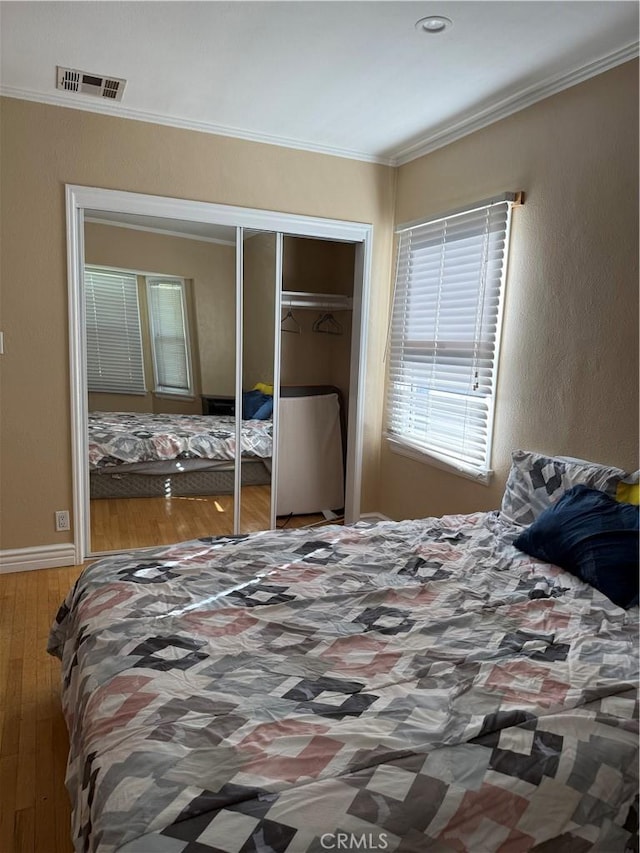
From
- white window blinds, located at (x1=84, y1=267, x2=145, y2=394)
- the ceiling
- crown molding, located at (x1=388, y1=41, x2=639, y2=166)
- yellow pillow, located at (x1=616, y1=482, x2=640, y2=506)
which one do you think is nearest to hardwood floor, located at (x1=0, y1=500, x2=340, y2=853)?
white window blinds, located at (x1=84, y1=267, x2=145, y2=394)

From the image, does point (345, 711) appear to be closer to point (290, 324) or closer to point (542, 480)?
point (542, 480)

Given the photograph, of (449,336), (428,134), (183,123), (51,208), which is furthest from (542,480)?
(51,208)

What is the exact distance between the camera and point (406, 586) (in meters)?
2.08

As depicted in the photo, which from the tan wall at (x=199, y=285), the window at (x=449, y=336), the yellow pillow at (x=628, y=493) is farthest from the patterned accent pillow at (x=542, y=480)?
the tan wall at (x=199, y=285)

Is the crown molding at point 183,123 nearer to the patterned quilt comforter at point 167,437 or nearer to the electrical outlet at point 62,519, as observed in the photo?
the patterned quilt comforter at point 167,437

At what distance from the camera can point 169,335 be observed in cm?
373

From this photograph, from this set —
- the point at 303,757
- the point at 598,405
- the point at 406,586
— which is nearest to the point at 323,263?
the point at 598,405

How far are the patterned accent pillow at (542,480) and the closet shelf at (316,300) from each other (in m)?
1.79

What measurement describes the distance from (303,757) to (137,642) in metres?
0.63

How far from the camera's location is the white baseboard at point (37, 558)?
3414 mm

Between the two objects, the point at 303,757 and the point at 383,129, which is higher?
the point at 383,129

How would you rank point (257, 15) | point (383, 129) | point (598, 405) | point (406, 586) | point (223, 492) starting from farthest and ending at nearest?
point (223, 492)
point (383, 129)
point (598, 405)
point (257, 15)
point (406, 586)

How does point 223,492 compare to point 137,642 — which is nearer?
point 137,642

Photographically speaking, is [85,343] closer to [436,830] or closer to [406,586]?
[406,586]
